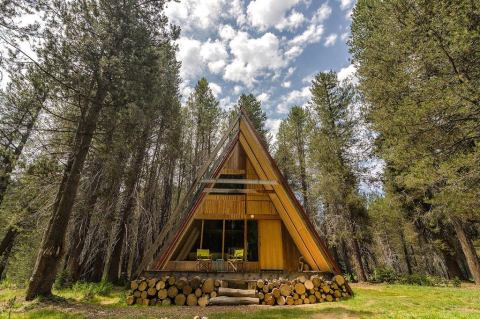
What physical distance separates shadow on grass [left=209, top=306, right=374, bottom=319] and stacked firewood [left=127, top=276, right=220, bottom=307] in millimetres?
1646

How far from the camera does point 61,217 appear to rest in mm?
7070

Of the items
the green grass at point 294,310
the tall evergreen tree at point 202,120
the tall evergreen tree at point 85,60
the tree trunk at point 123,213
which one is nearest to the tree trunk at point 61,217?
the tall evergreen tree at point 85,60

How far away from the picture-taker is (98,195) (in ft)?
31.9

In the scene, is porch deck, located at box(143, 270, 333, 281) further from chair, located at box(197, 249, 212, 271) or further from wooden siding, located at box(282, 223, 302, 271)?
wooden siding, located at box(282, 223, 302, 271)

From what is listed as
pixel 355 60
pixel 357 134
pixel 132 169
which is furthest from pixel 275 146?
pixel 132 169

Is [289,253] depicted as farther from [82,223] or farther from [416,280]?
[82,223]

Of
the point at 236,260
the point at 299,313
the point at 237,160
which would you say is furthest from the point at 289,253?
the point at 237,160

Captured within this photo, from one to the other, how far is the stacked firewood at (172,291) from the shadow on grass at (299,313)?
1.65 meters

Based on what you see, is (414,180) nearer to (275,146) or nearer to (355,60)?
(355,60)

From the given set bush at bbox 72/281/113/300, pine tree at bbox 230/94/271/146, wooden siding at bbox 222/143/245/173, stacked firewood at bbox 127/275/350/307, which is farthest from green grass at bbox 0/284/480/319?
pine tree at bbox 230/94/271/146

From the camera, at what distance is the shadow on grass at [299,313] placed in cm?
587

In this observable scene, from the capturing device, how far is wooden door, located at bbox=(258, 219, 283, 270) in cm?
1005

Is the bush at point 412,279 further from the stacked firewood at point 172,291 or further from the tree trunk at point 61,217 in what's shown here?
the tree trunk at point 61,217

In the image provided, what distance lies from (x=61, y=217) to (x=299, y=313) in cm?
710
